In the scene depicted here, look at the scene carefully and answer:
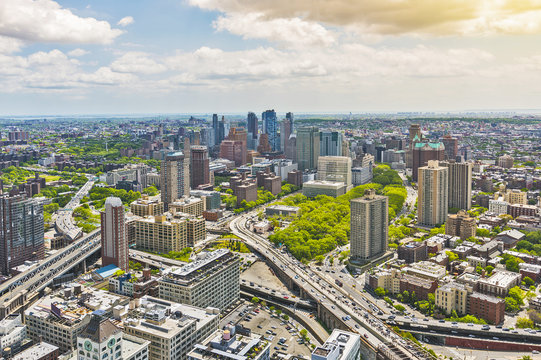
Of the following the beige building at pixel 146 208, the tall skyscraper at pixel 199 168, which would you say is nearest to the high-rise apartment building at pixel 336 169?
the tall skyscraper at pixel 199 168

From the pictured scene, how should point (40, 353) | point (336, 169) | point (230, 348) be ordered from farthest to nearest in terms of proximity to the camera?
point (336, 169), point (40, 353), point (230, 348)

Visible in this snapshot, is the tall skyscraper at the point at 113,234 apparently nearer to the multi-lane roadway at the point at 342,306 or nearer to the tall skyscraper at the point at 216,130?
the multi-lane roadway at the point at 342,306

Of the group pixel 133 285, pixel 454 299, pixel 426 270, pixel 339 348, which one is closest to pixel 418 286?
pixel 454 299

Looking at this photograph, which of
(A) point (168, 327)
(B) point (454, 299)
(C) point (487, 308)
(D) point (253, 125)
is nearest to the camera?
(A) point (168, 327)

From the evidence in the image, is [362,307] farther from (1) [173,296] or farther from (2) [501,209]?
(2) [501,209]

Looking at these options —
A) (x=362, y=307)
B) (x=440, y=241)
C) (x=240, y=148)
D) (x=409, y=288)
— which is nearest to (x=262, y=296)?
(x=362, y=307)

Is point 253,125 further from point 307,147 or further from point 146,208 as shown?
point 146,208
